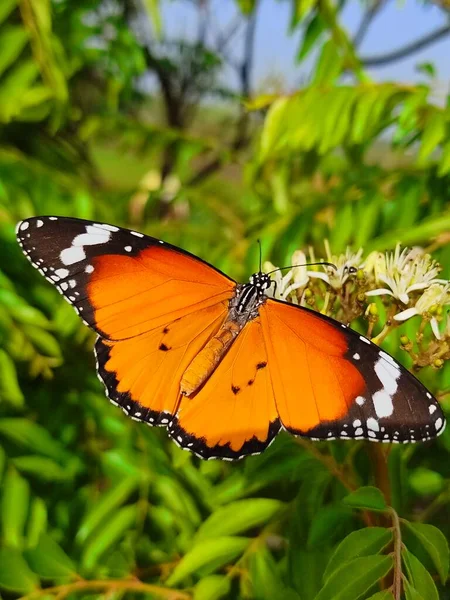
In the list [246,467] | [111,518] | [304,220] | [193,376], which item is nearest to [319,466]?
[246,467]

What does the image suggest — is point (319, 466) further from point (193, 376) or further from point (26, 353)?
point (26, 353)

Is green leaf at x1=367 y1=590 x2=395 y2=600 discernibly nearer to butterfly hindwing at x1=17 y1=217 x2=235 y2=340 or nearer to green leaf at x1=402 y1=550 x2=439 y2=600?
green leaf at x1=402 y1=550 x2=439 y2=600

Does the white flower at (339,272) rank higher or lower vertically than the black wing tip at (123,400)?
higher

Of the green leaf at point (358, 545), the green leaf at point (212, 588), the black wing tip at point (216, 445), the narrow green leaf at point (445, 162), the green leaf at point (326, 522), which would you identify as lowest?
the green leaf at point (212, 588)

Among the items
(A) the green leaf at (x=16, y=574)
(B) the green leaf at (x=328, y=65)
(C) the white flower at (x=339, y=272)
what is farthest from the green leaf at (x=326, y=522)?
(B) the green leaf at (x=328, y=65)

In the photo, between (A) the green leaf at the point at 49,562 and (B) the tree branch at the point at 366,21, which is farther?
(B) the tree branch at the point at 366,21

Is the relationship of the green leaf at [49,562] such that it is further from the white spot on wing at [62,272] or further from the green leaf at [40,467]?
the white spot on wing at [62,272]
